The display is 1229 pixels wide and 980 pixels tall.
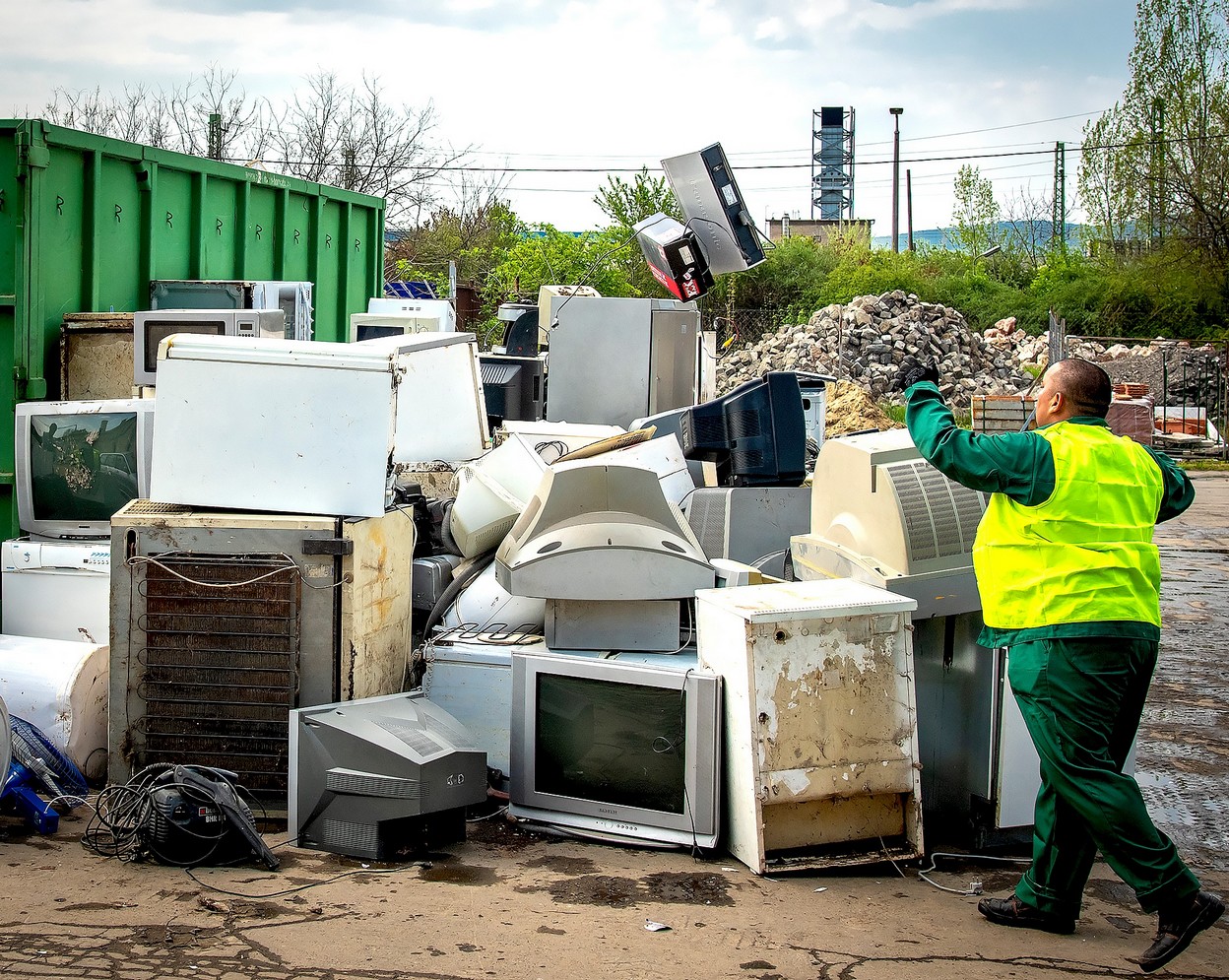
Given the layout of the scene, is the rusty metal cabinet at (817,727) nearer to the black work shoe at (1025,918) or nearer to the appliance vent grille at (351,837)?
the black work shoe at (1025,918)

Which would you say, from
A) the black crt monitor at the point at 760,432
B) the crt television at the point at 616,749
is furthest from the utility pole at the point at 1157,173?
the crt television at the point at 616,749

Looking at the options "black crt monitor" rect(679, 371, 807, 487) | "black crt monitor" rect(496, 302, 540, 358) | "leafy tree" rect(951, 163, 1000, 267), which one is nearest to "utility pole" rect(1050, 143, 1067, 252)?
"leafy tree" rect(951, 163, 1000, 267)

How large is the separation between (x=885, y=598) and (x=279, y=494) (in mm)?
1977

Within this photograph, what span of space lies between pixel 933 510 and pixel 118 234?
4632 mm

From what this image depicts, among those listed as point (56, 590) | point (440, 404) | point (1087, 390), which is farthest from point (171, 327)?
point (1087, 390)

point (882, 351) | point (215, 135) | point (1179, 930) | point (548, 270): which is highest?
point (215, 135)

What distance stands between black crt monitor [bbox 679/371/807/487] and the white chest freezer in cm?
178

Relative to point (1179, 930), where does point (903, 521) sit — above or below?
above

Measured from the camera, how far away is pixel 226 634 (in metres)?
3.83

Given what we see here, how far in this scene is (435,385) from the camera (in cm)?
553

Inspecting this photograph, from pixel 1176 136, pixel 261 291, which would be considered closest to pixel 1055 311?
pixel 1176 136

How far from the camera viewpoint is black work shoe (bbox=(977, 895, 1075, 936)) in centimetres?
308

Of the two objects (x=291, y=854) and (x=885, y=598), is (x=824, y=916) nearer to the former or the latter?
(x=885, y=598)

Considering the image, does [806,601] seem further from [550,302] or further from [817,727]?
[550,302]
